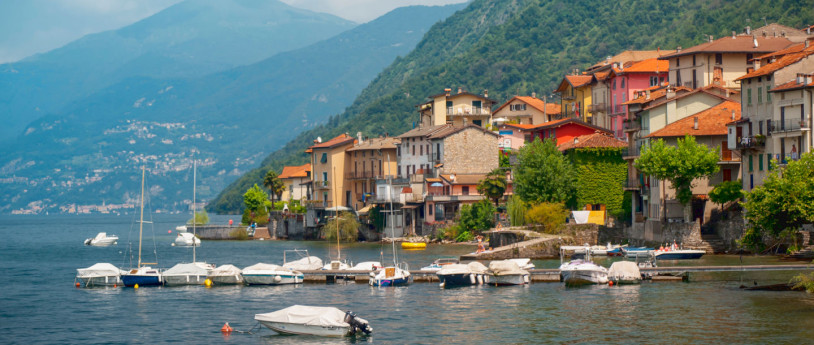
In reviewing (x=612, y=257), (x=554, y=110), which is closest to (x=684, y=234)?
(x=612, y=257)

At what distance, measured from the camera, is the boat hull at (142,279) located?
75.0 m

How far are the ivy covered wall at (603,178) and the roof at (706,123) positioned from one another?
9.57m

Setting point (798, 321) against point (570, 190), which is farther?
point (570, 190)

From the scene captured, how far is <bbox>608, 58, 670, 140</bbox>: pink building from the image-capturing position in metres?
110

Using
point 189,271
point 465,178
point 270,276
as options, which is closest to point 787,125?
point 270,276

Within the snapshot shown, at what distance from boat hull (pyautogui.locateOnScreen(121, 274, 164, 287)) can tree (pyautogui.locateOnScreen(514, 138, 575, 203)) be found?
1522 inches

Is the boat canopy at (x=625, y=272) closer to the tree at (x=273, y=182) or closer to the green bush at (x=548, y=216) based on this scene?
the green bush at (x=548, y=216)

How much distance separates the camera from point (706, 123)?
8638 centimetres

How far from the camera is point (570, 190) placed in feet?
324

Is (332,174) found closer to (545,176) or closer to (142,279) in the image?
(545,176)

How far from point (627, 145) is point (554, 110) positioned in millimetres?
38264

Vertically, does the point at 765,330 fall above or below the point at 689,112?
below

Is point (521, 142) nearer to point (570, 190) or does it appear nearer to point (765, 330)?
point (570, 190)

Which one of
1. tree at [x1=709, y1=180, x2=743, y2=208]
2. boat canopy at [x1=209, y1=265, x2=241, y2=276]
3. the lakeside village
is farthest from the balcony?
boat canopy at [x1=209, y1=265, x2=241, y2=276]
